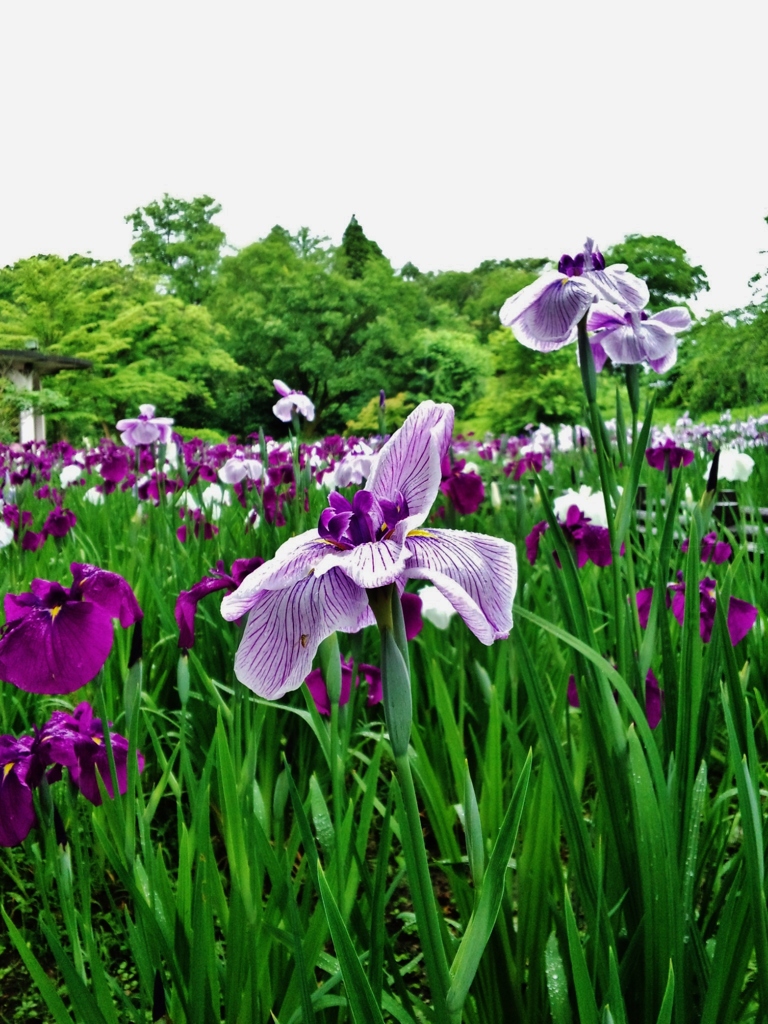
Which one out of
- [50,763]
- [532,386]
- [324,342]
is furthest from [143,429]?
[324,342]

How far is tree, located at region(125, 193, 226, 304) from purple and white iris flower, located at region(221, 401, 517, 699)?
3784 centimetres

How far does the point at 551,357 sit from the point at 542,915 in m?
15.1

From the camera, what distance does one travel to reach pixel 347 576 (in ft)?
2.14

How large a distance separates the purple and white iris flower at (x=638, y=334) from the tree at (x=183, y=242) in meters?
37.0

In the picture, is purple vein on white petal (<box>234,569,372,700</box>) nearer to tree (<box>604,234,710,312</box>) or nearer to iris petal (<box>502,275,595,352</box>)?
iris petal (<box>502,275,595,352</box>)

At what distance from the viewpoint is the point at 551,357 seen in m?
15.5

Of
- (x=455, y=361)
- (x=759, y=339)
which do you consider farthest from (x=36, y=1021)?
(x=455, y=361)

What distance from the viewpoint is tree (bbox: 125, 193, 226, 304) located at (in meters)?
36.4

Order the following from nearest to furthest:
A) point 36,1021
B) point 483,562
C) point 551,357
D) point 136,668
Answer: point 483,562 < point 136,668 < point 36,1021 < point 551,357

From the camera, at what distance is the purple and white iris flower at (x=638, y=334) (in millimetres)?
1558

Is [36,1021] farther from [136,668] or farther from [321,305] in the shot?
[321,305]

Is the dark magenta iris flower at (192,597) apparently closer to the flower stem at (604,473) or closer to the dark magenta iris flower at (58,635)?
the dark magenta iris flower at (58,635)

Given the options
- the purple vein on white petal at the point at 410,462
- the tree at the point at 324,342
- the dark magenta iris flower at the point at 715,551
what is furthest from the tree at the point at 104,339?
the purple vein on white petal at the point at 410,462

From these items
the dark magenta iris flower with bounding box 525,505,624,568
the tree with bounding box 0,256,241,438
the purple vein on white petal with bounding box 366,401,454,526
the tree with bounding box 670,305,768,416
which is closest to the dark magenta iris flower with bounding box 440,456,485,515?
the dark magenta iris flower with bounding box 525,505,624,568
